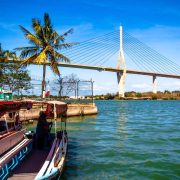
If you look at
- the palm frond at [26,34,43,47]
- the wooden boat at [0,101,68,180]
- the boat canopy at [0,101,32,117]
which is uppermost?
the palm frond at [26,34,43,47]

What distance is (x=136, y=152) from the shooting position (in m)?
17.6

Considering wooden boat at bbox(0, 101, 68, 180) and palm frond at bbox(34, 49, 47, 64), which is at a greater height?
palm frond at bbox(34, 49, 47, 64)

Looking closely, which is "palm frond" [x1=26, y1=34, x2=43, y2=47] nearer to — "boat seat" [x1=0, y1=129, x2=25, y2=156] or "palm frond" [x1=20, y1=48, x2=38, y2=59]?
"palm frond" [x1=20, y1=48, x2=38, y2=59]

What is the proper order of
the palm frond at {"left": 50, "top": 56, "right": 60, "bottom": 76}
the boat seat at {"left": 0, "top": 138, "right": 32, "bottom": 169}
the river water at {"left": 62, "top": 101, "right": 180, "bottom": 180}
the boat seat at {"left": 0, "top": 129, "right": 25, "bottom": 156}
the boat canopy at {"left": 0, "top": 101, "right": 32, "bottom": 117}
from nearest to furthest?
the boat seat at {"left": 0, "top": 138, "right": 32, "bottom": 169} → the boat canopy at {"left": 0, "top": 101, "right": 32, "bottom": 117} → the boat seat at {"left": 0, "top": 129, "right": 25, "bottom": 156} → the river water at {"left": 62, "top": 101, "right": 180, "bottom": 180} → the palm frond at {"left": 50, "top": 56, "right": 60, "bottom": 76}

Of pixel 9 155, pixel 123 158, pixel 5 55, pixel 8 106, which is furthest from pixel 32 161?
pixel 5 55

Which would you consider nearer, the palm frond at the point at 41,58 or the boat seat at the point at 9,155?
the boat seat at the point at 9,155

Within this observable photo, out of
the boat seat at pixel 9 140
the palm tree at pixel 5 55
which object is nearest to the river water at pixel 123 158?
the boat seat at pixel 9 140

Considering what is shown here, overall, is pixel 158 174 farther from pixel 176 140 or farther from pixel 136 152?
pixel 176 140

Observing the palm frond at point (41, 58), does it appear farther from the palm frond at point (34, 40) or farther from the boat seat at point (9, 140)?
the boat seat at point (9, 140)

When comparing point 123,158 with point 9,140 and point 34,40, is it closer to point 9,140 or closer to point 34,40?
point 9,140

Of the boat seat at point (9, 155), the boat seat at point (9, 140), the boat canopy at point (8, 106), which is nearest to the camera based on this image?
the boat seat at point (9, 155)

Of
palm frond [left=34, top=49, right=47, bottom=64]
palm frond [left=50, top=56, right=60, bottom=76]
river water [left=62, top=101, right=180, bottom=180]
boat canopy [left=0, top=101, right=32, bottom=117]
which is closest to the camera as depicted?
boat canopy [left=0, top=101, right=32, bottom=117]

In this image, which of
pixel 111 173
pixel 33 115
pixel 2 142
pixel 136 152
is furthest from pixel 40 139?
pixel 33 115

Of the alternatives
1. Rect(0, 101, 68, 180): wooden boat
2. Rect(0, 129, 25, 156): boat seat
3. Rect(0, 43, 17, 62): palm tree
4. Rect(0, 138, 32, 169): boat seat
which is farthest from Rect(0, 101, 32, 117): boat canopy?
Rect(0, 43, 17, 62): palm tree
